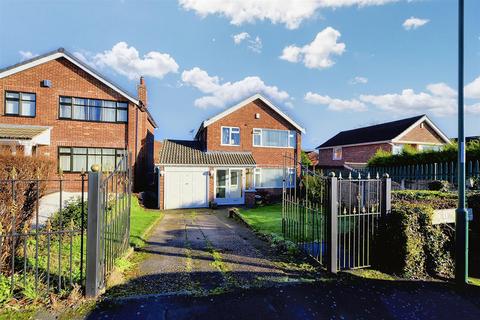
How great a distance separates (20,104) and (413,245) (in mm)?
20098

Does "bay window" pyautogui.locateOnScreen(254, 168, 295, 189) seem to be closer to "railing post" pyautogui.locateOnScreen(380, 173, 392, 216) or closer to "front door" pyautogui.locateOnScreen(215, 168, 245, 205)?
"front door" pyautogui.locateOnScreen(215, 168, 245, 205)

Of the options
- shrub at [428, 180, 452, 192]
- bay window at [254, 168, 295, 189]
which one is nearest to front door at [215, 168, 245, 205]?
bay window at [254, 168, 295, 189]

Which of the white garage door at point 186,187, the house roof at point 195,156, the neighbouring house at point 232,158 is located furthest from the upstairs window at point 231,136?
the white garage door at point 186,187

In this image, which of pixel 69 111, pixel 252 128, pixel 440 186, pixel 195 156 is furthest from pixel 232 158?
pixel 440 186

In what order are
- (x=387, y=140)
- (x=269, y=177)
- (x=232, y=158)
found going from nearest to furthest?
1. (x=232, y=158)
2. (x=269, y=177)
3. (x=387, y=140)

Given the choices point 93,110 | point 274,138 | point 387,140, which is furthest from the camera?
point 387,140

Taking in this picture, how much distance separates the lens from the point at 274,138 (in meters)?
20.9

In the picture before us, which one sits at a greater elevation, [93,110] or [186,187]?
[93,110]

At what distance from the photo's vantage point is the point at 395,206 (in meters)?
5.66

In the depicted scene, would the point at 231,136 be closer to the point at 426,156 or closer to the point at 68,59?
the point at 68,59

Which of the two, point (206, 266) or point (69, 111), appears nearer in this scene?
point (206, 266)

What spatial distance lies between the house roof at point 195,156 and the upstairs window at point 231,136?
3.01 ft

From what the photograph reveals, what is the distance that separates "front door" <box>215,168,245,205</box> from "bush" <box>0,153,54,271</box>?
1211 cm

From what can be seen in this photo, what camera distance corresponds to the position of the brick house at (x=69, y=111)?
15.9m
